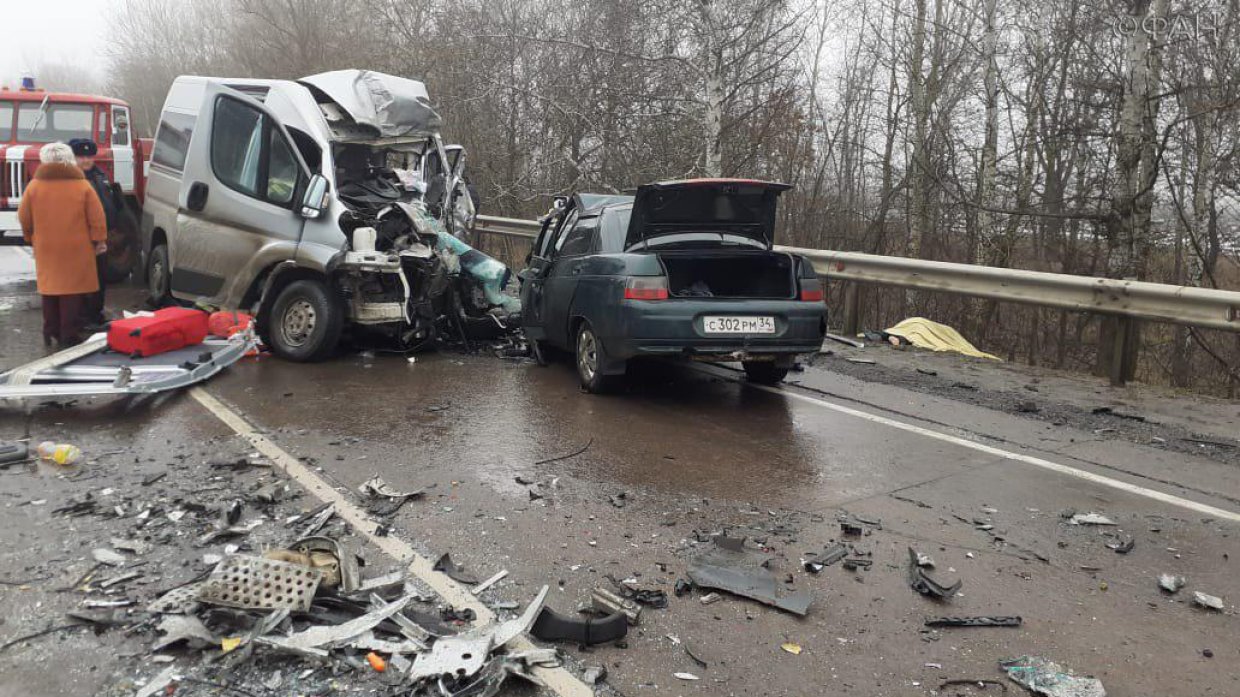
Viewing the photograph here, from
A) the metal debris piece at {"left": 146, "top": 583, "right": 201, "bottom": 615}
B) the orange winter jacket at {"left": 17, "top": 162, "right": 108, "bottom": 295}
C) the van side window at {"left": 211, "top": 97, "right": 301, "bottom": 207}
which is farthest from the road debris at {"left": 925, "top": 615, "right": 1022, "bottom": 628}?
the orange winter jacket at {"left": 17, "top": 162, "right": 108, "bottom": 295}

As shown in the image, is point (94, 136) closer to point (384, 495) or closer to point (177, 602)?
point (384, 495)

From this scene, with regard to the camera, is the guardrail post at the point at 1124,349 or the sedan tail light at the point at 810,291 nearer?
the sedan tail light at the point at 810,291

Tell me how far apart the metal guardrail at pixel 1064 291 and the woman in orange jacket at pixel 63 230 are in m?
6.64

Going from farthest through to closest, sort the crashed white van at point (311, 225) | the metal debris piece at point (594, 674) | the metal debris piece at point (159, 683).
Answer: the crashed white van at point (311, 225) < the metal debris piece at point (594, 674) < the metal debris piece at point (159, 683)

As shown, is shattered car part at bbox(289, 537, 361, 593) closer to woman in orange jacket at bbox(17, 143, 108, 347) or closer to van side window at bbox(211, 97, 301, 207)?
van side window at bbox(211, 97, 301, 207)

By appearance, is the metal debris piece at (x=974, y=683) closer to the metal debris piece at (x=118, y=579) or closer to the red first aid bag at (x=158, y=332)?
the metal debris piece at (x=118, y=579)

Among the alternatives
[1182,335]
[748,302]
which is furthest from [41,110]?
[1182,335]

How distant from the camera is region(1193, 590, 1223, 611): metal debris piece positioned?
11.8 feet

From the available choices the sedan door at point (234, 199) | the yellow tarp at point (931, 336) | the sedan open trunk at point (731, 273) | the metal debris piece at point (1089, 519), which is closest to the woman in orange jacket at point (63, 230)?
the sedan door at point (234, 199)

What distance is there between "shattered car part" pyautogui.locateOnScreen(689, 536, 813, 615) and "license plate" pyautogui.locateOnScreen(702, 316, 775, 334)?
2675 millimetres

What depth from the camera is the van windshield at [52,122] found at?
14102mm

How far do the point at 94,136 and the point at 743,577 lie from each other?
14.3 m

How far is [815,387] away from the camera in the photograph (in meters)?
7.83

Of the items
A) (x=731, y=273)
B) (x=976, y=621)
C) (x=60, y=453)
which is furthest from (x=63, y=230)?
(x=976, y=621)
